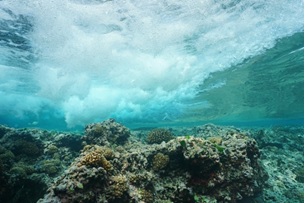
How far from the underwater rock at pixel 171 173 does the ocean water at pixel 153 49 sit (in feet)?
26.4

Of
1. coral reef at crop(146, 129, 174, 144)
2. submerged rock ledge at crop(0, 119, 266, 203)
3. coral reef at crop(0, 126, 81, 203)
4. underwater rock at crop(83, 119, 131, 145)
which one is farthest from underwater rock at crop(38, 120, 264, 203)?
underwater rock at crop(83, 119, 131, 145)

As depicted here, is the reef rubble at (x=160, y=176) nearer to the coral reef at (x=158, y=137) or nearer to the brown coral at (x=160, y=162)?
the brown coral at (x=160, y=162)

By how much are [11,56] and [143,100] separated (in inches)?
835

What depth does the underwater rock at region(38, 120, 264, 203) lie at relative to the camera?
550 cm

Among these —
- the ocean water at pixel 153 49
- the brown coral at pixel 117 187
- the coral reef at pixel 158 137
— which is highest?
the ocean water at pixel 153 49

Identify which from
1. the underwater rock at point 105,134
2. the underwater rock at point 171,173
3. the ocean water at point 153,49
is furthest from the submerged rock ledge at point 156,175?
the ocean water at point 153,49

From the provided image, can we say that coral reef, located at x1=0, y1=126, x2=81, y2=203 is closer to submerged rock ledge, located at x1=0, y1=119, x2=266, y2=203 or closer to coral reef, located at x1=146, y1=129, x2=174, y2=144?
submerged rock ledge, located at x1=0, y1=119, x2=266, y2=203

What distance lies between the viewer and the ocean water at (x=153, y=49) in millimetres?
12555

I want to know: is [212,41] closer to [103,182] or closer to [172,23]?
[172,23]

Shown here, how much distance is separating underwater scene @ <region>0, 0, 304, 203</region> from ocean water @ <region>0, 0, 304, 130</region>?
0.11 m

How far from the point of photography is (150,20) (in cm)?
1359

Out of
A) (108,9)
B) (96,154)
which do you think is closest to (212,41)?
(108,9)

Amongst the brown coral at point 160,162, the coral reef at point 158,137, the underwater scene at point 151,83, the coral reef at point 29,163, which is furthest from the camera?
the coral reef at point 158,137

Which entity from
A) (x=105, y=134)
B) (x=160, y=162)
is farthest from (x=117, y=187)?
(x=105, y=134)
